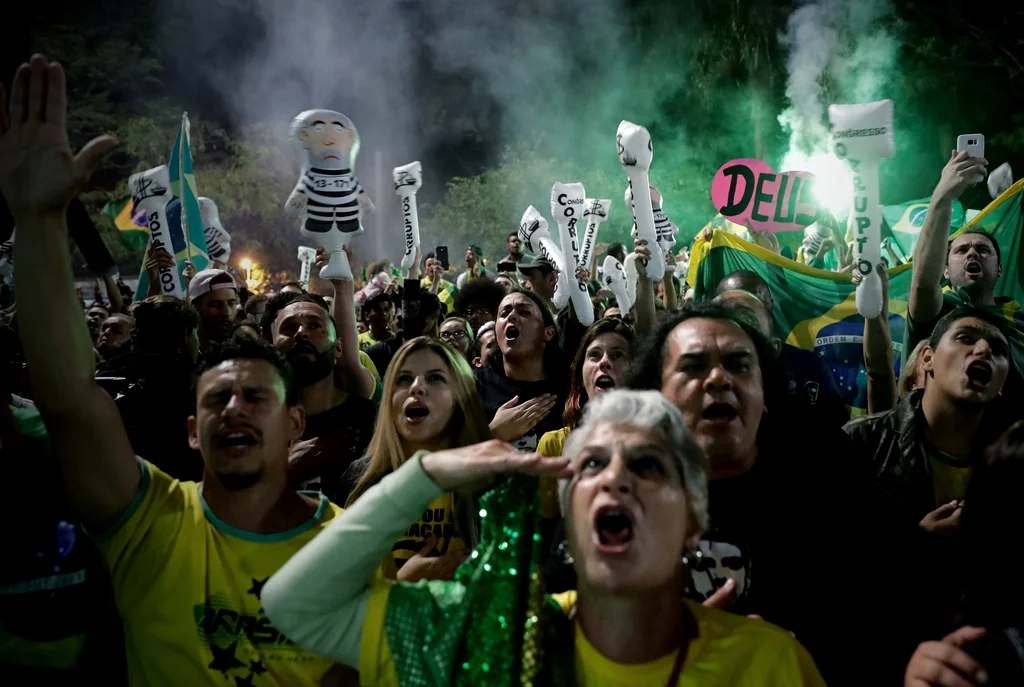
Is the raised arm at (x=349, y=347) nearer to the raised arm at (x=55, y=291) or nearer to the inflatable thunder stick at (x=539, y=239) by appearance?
the raised arm at (x=55, y=291)

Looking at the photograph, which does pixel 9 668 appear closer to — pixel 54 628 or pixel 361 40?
pixel 54 628

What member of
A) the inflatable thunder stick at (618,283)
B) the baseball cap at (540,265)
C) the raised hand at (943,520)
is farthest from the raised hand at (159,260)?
the raised hand at (943,520)

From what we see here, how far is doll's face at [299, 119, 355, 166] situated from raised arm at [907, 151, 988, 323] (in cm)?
318

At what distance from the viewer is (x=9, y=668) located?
267cm

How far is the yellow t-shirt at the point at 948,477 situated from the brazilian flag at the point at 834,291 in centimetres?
209

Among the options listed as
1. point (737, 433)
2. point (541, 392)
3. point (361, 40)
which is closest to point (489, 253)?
point (361, 40)

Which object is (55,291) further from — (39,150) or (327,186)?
(327,186)

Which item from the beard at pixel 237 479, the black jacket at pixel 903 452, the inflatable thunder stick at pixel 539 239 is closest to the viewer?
the beard at pixel 237 479

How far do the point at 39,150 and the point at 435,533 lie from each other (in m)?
1.96

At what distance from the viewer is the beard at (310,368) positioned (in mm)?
4262

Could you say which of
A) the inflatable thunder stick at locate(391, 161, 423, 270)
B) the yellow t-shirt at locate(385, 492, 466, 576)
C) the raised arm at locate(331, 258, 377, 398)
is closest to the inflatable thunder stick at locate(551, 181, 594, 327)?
the inflatable thunder stick at locate(391, 161, 423, 270)

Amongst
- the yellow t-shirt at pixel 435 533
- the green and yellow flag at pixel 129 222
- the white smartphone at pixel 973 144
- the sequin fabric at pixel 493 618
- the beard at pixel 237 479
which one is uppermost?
the green and yellow flag at pixel 129 222

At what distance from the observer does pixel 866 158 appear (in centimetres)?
415

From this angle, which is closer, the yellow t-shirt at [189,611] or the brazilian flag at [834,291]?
the yellow t-shirt at [189,611]
